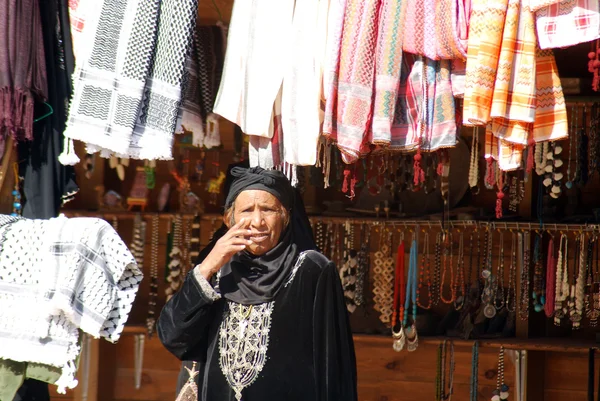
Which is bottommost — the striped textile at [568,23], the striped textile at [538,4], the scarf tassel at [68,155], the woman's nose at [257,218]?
the woman's nose at [257,218]

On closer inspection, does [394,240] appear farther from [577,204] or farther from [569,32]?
[569,32]

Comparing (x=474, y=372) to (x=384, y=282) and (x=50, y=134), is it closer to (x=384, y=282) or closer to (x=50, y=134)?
(x=384, y=282)

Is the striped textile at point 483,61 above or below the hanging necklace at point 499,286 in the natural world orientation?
above

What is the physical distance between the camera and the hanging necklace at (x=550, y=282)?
4953mm

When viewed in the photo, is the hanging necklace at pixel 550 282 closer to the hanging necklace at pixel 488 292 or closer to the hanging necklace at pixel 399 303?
the hanging necklace at pixel 488 292

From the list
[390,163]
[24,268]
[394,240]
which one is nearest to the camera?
[24,268]

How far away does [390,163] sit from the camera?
4660 millimetres

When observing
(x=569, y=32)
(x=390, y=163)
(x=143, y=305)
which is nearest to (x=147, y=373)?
(x=143, y=305)

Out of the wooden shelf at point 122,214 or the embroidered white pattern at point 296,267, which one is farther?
the wooden shelf at point 122,214

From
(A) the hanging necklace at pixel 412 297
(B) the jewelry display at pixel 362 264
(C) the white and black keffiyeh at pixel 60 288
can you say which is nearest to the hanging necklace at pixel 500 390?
(A) the hanging necklace at pixel 412 297

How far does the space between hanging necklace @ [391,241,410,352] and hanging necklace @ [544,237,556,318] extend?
0.77 metres

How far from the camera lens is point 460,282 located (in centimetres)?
524

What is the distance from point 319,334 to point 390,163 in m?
1.45

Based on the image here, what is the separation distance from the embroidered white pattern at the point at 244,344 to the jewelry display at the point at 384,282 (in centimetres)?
185
